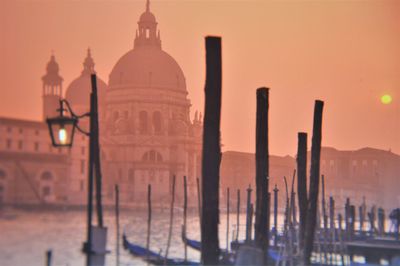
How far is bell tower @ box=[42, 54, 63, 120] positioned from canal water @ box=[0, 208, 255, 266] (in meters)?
1.30

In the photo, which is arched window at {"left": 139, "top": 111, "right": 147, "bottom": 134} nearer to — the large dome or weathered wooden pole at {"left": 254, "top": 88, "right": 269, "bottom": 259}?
the large dome

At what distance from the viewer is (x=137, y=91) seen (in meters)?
23.5

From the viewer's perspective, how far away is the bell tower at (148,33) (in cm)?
2300

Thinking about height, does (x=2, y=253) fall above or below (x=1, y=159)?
below

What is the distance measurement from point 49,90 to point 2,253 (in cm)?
195

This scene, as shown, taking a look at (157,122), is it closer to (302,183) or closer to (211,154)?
(302,183)

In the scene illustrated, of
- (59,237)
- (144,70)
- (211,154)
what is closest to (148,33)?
(144,70)

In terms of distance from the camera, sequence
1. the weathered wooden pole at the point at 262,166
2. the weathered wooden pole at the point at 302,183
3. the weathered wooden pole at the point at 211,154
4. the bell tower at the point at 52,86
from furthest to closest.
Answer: the bell tower at the point at 52,86
the weathered wooden pole at the point at 302,183
the weathered wooden pole at the point at 262,166
the weathered wooden pole at the point at 211,154

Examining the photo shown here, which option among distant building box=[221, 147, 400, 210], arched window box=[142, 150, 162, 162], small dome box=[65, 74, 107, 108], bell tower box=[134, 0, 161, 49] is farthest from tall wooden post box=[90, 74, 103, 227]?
bell tower box=[134, 0, 161, 49]

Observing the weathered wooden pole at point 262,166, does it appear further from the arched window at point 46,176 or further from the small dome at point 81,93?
the small dome at point 81,93

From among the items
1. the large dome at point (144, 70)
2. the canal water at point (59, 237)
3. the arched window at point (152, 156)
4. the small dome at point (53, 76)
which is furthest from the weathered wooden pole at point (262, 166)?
the large dome at point (144, 70)

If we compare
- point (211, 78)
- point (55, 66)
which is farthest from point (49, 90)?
point (211, 78)

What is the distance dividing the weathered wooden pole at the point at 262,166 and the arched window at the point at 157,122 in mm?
19569

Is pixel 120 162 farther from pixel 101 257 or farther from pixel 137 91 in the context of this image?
pixel 101 257
